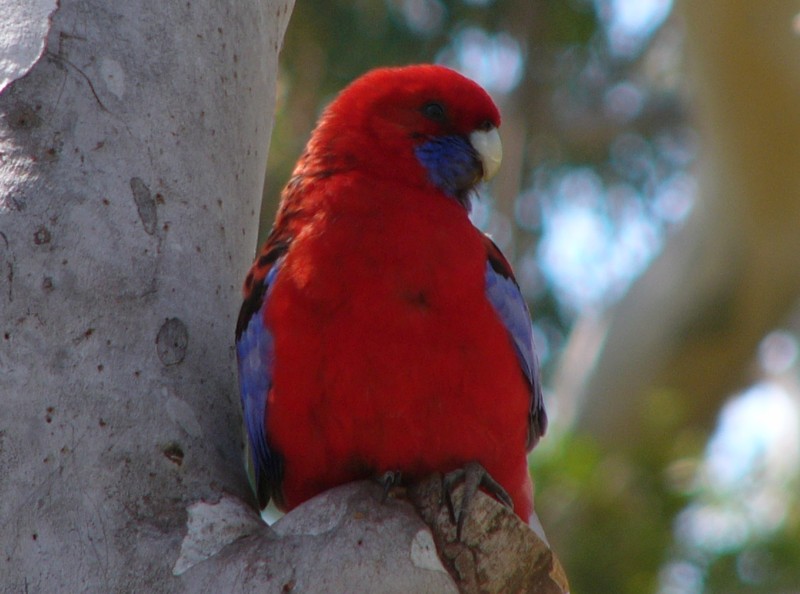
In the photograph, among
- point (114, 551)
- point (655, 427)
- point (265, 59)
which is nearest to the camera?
point (114, 551)

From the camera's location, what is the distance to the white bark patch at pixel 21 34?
2.36m

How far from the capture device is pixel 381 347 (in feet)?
8.07

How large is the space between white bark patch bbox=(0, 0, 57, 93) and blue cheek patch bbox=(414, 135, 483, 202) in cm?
101

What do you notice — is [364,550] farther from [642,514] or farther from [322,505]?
[642,514]

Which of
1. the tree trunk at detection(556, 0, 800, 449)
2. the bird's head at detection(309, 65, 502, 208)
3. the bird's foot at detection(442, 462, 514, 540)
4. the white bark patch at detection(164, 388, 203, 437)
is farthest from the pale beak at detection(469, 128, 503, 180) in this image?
the tree trunk at detection(556, 0, 800, 449)

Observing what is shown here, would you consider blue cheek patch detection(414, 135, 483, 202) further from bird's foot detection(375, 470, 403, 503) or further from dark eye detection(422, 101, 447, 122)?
bird's foot detection(375, 470, 403, 503)

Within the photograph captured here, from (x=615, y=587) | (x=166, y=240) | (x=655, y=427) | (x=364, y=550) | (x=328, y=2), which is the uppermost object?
(x=166, y=240)

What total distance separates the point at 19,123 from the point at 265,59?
2.56 feet

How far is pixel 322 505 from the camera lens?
86.2 inches

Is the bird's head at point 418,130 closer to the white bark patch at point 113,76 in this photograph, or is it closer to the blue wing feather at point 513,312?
the blue wing feather at point 513,312

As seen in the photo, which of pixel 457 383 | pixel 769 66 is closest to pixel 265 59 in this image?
pixel 457 383

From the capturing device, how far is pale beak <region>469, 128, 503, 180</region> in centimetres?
306

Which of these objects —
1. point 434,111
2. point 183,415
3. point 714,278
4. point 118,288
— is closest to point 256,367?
point 183,415

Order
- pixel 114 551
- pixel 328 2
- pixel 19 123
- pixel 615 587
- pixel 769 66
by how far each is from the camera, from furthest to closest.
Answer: pixel 328 2, pixel 769 66, pixel 615 587, pixel 19 123, pixel 114 551
